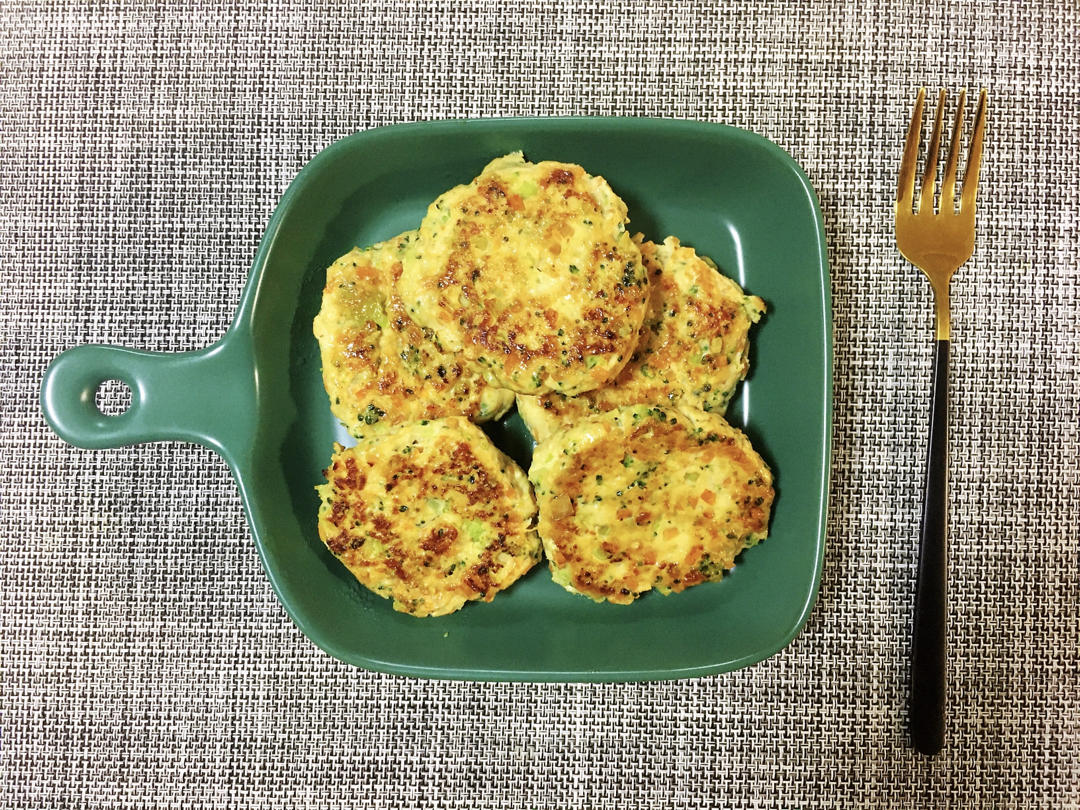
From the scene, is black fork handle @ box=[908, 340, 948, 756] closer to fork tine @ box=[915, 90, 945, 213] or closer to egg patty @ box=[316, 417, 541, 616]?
fork tine @ box=[915, 90, 945, 213]

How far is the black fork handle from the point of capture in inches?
69.0

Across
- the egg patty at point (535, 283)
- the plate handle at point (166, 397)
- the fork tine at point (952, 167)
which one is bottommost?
the plate handle at point (166, 397)

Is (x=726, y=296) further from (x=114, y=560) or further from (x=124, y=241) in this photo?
(x=114, y=560)

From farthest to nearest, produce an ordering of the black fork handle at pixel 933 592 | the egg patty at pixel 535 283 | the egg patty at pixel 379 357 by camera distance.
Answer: the black fork handle at pixel 933 592 < the egg patty at pixel 379 357 < the egg patty at pixel 535 283

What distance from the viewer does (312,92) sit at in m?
1.87

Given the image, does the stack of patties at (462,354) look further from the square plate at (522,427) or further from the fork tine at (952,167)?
the fork tine at (952,167)

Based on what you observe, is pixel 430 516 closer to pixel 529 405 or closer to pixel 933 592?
pixel 529 405

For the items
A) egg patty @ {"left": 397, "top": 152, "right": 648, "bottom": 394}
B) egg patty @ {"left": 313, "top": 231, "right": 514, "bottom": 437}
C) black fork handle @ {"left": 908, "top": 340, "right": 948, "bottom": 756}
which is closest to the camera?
egg patty @ {"left": 397, "top": 152, "right": 648, "bottom": 394}

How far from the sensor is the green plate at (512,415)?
5.27 feet

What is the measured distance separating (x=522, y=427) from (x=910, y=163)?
1.02 m

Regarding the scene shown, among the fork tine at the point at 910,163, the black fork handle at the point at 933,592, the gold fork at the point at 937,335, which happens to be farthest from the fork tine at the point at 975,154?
the black fork handle at the point at 933,592

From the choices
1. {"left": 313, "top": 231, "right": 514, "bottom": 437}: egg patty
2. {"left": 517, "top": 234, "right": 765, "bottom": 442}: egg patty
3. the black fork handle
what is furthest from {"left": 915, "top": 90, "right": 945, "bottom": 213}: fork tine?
{"left": 313, "top": 231, "right": 514, "bottom": 437}: egg patty

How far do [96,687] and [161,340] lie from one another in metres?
0.83

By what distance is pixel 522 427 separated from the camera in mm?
1818
